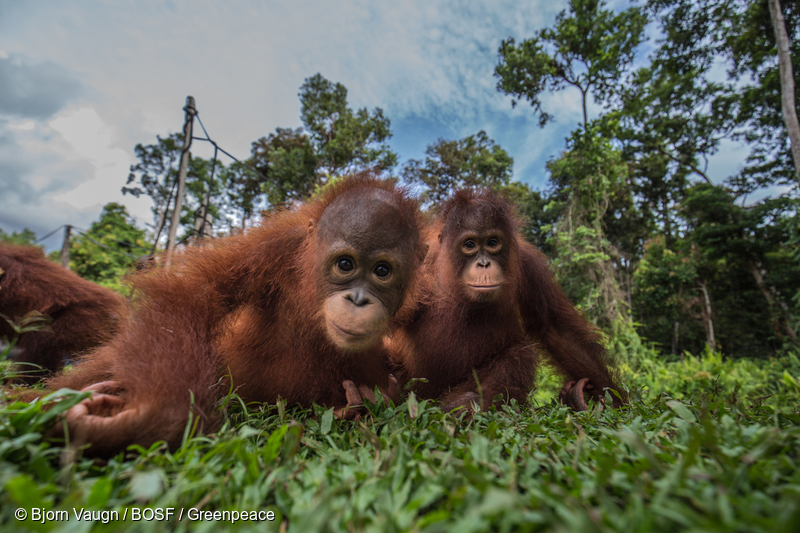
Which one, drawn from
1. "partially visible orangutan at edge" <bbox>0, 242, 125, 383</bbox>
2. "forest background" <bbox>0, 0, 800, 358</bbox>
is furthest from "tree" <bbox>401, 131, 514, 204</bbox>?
"partially visible orangutan at edge" <bbox>0, 242, 125, 383</bbox>

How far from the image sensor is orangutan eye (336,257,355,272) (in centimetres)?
168

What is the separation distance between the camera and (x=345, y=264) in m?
1.69

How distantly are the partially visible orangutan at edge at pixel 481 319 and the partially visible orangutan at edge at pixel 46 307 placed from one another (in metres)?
3.04

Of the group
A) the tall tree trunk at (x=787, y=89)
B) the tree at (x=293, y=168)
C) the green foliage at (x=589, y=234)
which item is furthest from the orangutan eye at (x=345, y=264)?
the tree at (x=293, y=168)

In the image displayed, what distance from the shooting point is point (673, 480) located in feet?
2.20

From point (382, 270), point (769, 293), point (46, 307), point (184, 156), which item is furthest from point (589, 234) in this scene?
point (769, 293)

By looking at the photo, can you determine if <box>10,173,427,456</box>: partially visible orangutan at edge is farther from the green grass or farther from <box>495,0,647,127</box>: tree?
<box>495,0,647,127</box>: tree

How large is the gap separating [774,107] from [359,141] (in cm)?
1579

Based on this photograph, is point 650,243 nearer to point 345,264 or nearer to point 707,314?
point 707,314

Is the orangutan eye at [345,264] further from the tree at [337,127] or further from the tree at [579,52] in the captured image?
the tree at [337,127]

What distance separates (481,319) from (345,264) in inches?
41.3

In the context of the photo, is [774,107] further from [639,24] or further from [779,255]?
[639,24]

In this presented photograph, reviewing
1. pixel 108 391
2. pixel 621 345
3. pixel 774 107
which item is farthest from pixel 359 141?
pixel 108 391

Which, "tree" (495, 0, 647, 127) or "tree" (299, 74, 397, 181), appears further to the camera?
"tree" (299, 74, 397, 181)
